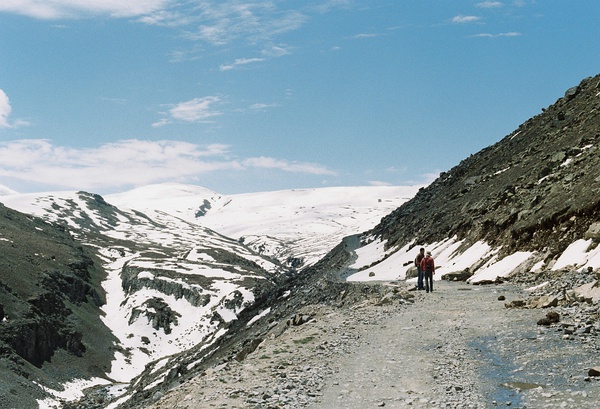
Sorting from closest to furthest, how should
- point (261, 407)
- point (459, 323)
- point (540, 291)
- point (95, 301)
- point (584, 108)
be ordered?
1. point (261, 407)
2. point (459, 323)
3. point (540, 291)
4. point (584, 108)
5. point (95, 301)

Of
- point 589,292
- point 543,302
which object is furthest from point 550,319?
point 543,302

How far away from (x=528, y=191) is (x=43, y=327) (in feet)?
420

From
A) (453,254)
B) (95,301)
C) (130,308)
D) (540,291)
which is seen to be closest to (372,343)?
(540,291)

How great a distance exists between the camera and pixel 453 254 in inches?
1831

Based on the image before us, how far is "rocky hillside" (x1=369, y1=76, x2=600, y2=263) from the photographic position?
109 feet

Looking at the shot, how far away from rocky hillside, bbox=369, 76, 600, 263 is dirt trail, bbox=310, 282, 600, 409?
485 inches

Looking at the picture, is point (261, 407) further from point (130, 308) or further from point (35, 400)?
point (130, 308)

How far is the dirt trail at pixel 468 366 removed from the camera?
42.1 ft

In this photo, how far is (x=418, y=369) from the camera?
52.3 feet

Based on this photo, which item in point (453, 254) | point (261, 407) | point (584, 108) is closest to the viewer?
point (261, 407)

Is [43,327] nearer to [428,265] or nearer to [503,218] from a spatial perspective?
[503,218]

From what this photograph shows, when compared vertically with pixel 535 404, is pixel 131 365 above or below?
below

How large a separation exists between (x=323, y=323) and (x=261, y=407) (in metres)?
12.1

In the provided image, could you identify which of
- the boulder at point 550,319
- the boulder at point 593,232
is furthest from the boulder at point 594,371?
the boulder at point 593,232
